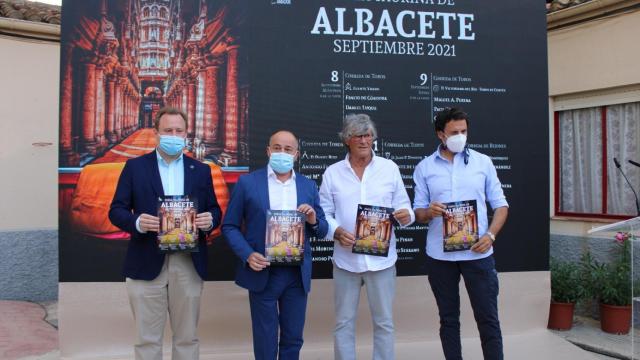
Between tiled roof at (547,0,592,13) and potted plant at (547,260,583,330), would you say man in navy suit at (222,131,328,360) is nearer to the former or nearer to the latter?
potted plant at (547,260,583,330)

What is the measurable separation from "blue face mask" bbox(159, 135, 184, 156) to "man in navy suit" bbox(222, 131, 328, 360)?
0.46 metres

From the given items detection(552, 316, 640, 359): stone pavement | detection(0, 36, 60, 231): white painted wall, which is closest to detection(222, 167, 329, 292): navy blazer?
detection(552, 316, 640, 359): stone pavement

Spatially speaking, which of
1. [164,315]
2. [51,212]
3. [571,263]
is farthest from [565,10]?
[51,212]

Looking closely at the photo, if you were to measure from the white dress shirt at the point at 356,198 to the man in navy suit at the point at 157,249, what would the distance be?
780mm

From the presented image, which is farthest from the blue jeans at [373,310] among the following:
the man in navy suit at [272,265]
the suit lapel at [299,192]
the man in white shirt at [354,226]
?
the suit lapel at [299,192]

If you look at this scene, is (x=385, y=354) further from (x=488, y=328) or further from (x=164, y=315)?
(x=164, y=315)

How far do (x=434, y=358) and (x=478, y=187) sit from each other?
1757 mm

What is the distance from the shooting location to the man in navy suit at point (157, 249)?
9.98 feet

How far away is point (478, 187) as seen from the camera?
3393 millimetres

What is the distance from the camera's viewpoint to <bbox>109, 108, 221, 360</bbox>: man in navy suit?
3.04 metres

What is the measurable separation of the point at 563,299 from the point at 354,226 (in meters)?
3.09

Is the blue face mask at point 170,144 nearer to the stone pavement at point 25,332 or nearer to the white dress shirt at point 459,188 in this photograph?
the white dress shirt at point 459,188

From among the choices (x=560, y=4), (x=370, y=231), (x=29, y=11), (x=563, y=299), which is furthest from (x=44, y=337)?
(x=560, y=4)

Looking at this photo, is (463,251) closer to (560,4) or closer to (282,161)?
(282,161)
